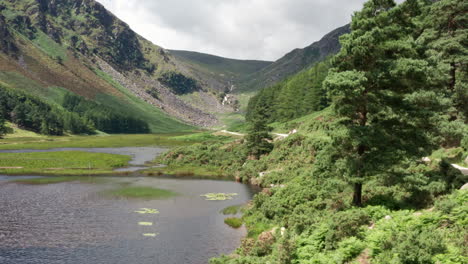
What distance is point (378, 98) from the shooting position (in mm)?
26609

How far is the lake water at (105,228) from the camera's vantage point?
2928 centimetres

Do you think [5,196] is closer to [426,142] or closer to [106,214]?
[106,214]

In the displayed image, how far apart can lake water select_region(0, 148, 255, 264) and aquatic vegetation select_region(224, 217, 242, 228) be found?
0.73 m

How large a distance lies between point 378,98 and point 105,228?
1173 inches

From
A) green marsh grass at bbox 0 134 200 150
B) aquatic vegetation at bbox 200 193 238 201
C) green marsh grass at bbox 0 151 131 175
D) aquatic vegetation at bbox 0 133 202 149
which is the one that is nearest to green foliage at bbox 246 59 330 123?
aquatic vegetation at bbox 0 133 202 149

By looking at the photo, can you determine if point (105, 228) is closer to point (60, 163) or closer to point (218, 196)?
point (218, 196)

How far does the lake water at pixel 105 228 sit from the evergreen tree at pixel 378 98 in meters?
14.3

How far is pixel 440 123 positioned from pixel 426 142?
378 cm

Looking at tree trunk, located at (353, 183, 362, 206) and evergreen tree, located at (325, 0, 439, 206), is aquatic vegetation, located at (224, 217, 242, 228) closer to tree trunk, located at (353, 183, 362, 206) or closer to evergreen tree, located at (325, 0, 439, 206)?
tree trunk, located at (353, 183, 362, 206)

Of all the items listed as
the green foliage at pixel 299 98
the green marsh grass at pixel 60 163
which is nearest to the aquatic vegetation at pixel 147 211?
the green marsh grass at pixel 60 163

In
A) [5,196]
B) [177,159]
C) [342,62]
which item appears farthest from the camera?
[177,159]

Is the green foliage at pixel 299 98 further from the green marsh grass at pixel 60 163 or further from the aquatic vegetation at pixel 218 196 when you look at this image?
the aquatic vegetation at pixel 218 196

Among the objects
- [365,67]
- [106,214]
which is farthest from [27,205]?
[365,67]

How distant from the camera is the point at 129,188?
58688mm
